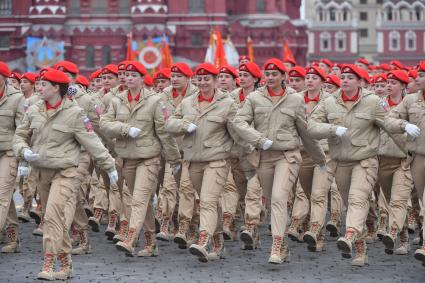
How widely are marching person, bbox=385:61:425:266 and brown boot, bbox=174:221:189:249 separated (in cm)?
292

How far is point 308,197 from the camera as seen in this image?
13586mm

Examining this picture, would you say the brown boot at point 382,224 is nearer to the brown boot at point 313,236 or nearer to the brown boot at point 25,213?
the brown boot at point 313,236

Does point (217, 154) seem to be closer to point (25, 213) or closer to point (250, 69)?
point (250, 69)

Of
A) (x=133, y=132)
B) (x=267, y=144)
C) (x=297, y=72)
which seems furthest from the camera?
(x=297, y=72)

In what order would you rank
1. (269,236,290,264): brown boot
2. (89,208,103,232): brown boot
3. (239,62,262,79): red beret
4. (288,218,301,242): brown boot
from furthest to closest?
(89,208,103,232): brown boot
(239,62,262,79): red beret
(288,218,301,242): brown boot
(269,236,290,264): brown boot

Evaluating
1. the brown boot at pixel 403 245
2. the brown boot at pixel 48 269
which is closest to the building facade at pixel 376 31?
the brown boot at pixel 403 245

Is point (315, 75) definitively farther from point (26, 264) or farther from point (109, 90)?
point (26, 264)

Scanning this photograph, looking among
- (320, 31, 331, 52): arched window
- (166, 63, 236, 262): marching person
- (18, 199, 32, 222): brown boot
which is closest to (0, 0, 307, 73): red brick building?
(320, 31, 331, 52): arched window

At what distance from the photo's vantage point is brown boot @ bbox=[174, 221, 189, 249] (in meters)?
12.9

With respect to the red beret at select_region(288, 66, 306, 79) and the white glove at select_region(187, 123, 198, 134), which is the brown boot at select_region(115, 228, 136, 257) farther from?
the red beret at select_region(288, 66, 306, 79)

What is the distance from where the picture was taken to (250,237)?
41.6ft

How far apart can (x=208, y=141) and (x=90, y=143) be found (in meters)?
1.76

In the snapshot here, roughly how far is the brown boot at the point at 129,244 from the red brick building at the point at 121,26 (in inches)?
2365

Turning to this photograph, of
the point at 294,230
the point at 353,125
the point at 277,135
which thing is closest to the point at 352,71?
the point at 353,125
